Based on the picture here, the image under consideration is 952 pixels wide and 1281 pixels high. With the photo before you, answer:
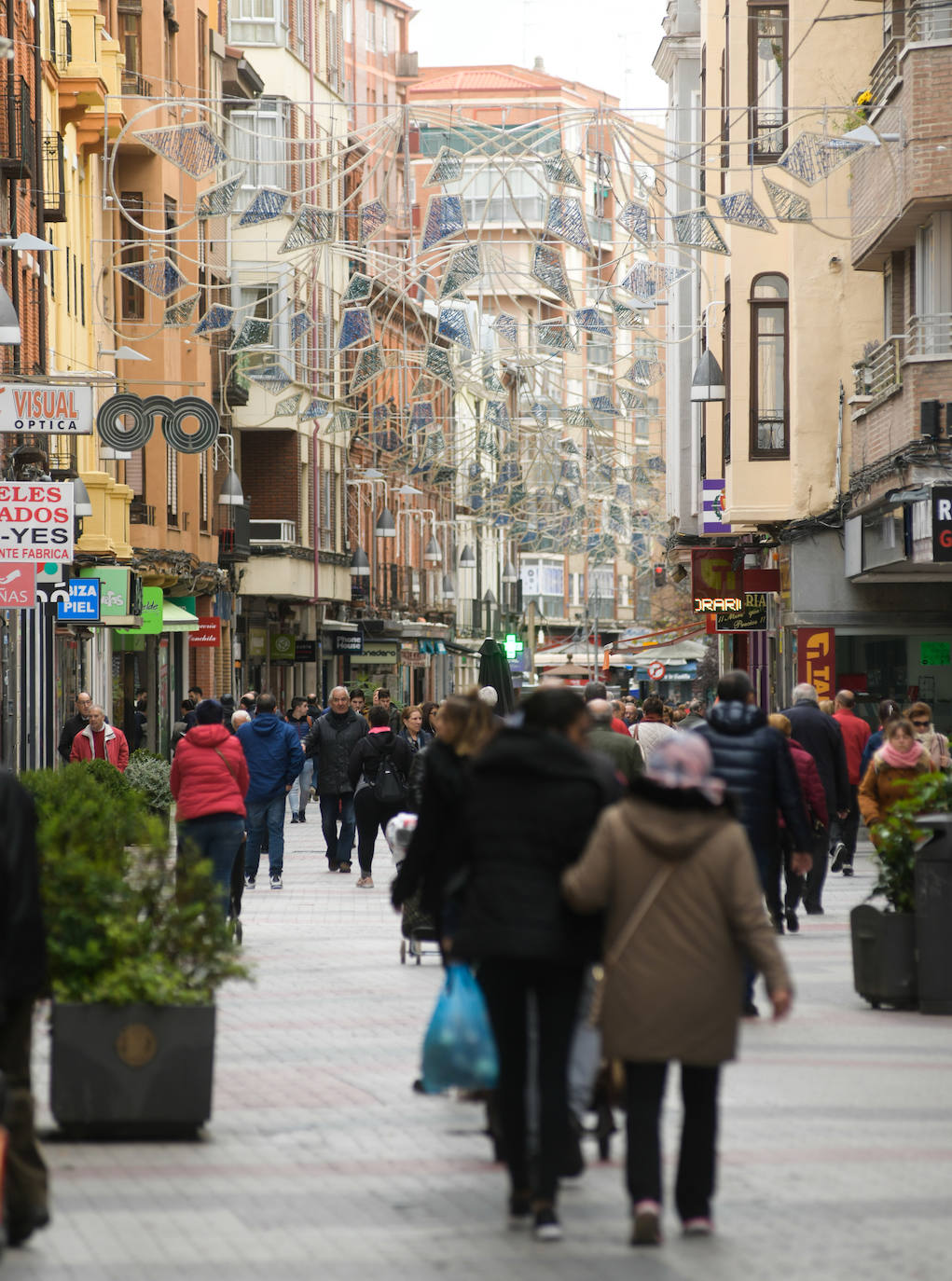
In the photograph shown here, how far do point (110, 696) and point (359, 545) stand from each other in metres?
25.8

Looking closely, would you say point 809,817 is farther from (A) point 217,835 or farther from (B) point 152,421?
(B) point 152,421

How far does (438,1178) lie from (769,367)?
2586 cm

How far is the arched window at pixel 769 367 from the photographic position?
1294 inches

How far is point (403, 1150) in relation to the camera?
898 centimetres

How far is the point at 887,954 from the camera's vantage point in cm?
1307

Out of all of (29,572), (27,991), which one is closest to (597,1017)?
(27,991)

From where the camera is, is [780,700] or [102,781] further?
[780,700]

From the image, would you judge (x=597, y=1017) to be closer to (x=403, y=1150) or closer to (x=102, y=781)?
(x=403, y=1150)

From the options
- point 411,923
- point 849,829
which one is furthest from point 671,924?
point 849,829

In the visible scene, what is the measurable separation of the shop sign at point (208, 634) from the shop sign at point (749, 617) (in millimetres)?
14034

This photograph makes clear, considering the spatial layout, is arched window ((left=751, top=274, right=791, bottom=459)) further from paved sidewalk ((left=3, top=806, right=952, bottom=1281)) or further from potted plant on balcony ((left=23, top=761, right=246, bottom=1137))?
potted plant on balcony ((left=23, top=761, right=246, bottom=1137))

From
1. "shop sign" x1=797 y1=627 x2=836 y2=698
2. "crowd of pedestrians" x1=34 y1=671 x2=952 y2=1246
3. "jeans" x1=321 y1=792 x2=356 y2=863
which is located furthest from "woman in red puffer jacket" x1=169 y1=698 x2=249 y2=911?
"shop sign" x1=797 y1=627 x2=836 y2=698

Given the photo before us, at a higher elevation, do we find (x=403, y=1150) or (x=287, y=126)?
(x=287, y=126)

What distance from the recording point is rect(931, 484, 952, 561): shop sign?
2266 cm
